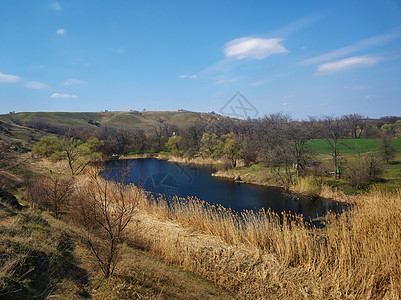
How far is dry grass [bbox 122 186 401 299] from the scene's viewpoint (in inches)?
222

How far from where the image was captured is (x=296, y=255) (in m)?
7.37

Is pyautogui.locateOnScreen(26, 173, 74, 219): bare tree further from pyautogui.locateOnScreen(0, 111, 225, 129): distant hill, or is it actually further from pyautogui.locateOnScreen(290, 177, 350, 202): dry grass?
pyautogui.locateOnScreen(0, 111, 225, 129): distant hill

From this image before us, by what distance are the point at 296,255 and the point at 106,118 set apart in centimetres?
12195

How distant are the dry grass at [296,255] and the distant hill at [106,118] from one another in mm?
81811

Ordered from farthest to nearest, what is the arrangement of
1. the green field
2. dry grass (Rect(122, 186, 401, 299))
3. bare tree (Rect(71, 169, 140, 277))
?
the green field → dry grass (Rect(122, 186, 401, 299)) → bare tree (Rect(71, 169, 140, 277))

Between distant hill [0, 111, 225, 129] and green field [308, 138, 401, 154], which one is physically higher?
distant hill [0, 111, 225, 129]

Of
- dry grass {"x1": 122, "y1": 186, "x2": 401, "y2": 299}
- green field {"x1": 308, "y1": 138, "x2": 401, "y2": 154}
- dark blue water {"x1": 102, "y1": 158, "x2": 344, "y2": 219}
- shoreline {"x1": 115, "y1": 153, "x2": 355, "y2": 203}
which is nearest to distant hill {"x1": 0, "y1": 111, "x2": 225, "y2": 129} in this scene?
shoreline {"x1": 115, "y1": 153, "x2": 355, "y2": 203}

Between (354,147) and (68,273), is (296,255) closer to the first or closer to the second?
(68,273)

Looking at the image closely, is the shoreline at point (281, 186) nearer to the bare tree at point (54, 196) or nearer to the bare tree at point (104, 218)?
the bare tree at point (104, 218)

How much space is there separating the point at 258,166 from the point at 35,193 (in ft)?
92.2

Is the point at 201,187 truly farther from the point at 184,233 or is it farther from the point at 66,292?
the point at 66,292

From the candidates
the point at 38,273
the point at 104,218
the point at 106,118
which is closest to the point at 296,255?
the point at 104,218

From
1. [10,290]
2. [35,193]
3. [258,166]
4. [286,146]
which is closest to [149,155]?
[258,166]

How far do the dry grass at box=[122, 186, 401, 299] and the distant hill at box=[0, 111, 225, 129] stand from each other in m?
81.8
